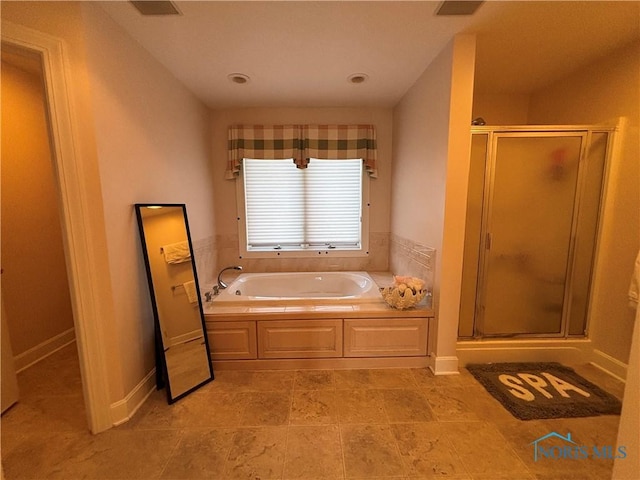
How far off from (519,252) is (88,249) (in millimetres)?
2924

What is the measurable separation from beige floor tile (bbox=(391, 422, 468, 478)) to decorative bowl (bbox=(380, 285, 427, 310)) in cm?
77

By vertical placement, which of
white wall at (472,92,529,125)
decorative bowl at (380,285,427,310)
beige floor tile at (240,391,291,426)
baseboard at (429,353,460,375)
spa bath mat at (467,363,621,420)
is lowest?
beige floor tile at (240,391,291,426)

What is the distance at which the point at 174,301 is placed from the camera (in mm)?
1864

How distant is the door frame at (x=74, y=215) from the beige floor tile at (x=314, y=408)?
3.62 feet

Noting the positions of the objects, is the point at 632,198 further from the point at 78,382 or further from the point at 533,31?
the point at 78,382

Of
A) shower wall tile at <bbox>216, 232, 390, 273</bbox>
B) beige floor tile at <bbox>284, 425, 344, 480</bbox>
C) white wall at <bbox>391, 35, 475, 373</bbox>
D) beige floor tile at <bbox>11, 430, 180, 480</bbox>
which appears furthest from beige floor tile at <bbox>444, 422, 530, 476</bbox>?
shower wall tile at <bbox>216, 232, 390, 273</bbox>

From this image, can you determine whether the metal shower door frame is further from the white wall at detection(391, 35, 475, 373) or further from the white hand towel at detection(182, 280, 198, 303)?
the white hand towel at detection(182, 280, 198, 303)

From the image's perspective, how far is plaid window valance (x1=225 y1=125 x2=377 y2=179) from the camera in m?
2.89

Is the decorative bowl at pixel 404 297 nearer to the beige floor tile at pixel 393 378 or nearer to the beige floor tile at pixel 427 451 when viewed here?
the beige floor tile at pixel 393 378

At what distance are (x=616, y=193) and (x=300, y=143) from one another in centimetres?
274

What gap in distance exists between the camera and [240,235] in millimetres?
3094

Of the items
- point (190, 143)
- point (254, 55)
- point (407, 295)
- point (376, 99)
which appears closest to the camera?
point (254, 55)

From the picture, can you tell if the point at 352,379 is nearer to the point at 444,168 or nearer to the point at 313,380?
the point at 313,380

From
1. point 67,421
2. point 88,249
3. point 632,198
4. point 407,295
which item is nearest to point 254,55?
point 88,249
